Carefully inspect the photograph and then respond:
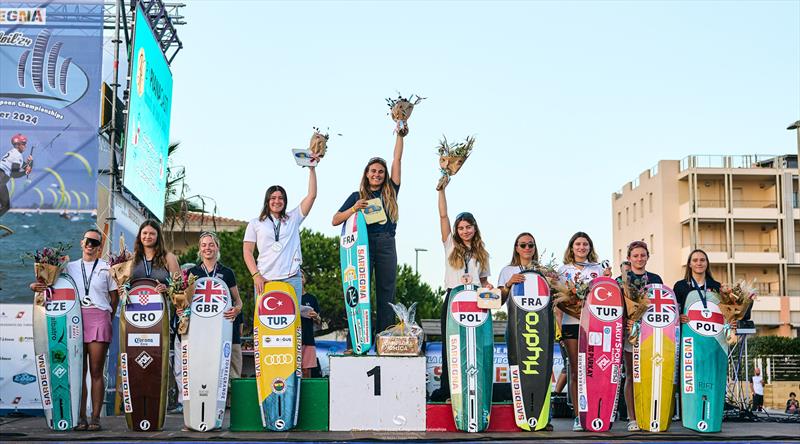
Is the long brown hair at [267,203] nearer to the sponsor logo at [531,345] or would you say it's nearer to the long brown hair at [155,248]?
the long brown hair at [155,248]

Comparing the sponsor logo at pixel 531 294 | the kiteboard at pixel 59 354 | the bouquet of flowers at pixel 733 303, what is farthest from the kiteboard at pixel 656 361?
the kiteboard at pixel 59 354

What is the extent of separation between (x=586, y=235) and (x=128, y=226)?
30.6 feet

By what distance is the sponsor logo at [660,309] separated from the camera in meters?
8.81

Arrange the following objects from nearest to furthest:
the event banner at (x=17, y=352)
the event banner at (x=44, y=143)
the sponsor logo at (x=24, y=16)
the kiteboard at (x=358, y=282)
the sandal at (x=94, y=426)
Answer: the sandal at (x=94, y=426) < the kiteboard at (x=358, y=282) < the event banner at (x=17, y=352) < the event banner at (x=44, y=143) < the sponsor logo at (x=24, y=16)

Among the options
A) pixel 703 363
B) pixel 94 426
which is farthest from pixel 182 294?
pixel 703 363

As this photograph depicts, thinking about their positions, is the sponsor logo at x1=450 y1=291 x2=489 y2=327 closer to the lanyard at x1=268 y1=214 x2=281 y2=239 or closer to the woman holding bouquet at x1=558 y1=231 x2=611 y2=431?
the woman holding bouquet at x1=558 y1=231 x2=611 y2=431

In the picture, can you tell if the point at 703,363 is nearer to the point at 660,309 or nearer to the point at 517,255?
the point at 660,309

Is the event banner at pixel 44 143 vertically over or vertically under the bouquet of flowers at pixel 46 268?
over

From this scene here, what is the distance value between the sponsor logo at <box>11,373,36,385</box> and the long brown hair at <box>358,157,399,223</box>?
6.03m

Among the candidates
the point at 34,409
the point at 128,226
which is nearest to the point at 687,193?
the point at 128,226

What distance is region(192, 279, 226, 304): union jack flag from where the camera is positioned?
8.75m

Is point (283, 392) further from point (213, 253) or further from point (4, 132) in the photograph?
point (4, 132)

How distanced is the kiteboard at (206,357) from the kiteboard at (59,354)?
967mm

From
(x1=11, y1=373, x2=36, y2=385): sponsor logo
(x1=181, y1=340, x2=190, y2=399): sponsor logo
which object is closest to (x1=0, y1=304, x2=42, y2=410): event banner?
(x1=11, y1=373, x2=36, y2=385): sponsor logo
